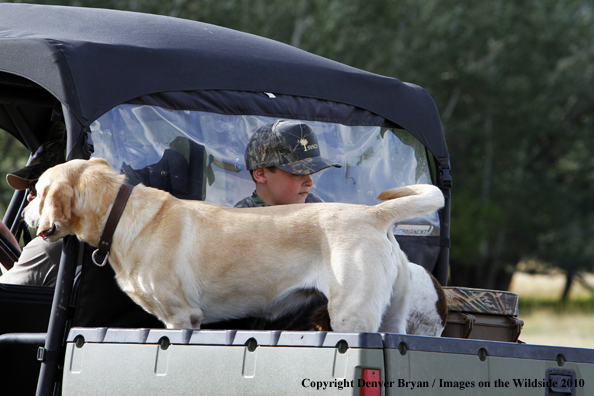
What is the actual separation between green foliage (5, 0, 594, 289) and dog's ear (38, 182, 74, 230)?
1449cm

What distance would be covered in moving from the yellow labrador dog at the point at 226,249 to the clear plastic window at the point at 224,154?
15.3 inches

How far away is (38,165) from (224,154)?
46.5 inches

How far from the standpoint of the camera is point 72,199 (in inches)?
105

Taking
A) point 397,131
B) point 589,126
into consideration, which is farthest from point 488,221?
point 397,131

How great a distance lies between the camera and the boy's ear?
353cm

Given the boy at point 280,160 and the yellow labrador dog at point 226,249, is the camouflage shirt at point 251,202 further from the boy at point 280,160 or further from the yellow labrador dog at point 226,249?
the yellow labrador dog at point 226,249

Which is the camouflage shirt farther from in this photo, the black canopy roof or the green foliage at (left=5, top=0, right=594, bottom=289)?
the green foliage at (left=5, top=0, right=594, bottom=289)

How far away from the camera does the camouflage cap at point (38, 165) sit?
366 cm

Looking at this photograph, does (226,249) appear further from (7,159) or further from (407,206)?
(7,159)

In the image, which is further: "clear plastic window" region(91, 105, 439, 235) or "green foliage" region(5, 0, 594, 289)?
"green foliage" region(5, 0, 594, 289)

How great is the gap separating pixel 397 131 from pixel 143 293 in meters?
2.04

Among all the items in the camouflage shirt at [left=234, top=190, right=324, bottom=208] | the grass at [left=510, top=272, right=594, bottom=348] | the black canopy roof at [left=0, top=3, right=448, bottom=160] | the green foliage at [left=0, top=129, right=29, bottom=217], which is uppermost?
the black canopy roof at [left=0, top=3, right=448, bottom=160]

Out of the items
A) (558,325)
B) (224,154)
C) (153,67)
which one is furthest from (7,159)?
(558,325)

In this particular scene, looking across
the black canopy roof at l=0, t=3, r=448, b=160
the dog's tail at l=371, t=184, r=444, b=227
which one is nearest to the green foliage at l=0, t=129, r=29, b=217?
the black canopy roof at l=0, t=3, r=448, b=160
